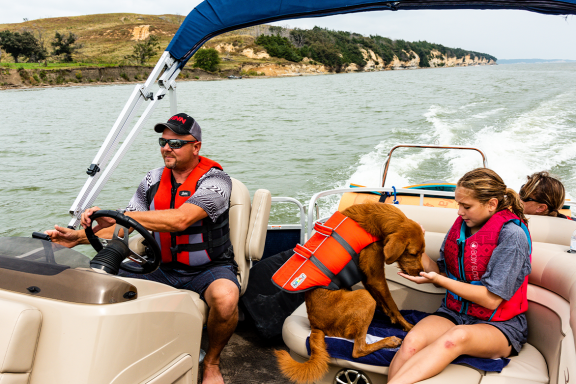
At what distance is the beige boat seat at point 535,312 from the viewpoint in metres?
1.98

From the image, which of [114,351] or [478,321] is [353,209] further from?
[114,351]

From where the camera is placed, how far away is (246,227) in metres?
3.02

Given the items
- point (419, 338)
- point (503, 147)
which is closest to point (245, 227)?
point (419, 338)

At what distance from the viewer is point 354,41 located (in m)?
52.8

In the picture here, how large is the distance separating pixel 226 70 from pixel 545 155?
5466 cm

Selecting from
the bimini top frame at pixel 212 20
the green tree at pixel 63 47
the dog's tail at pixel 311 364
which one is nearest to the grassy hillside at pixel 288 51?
the green tree at pixel 63 47

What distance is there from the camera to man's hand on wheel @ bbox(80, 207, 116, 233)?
2182mm

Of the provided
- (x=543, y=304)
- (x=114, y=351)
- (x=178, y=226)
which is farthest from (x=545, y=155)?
(x=114, y=351)

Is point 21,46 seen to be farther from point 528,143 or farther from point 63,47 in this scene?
point 528,143

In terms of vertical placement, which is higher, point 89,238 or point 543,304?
point 89,238

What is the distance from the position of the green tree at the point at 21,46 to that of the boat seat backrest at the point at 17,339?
8159cm

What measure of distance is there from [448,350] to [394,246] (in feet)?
1.83

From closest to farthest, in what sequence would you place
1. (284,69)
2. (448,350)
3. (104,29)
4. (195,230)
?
1. (448,350)
2. (195,230)
3. (284,69)
4. (104,29)

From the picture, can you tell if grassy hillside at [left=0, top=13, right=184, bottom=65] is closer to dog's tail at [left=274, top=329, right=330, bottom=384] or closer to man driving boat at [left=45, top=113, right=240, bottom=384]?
man driving boat at [left=45, top=113, right=240, bottom=384]
